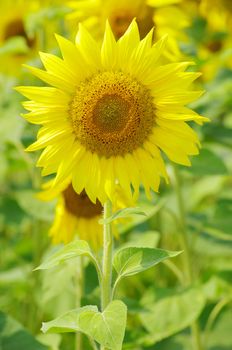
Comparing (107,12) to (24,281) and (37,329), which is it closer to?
(24,281)

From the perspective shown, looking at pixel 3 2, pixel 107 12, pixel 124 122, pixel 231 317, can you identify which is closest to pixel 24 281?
pixel 231 317

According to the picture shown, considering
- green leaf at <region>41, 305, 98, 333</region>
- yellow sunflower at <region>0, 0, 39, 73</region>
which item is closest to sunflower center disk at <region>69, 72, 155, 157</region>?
green leaf at <region>41, 305, 98, 333</region>

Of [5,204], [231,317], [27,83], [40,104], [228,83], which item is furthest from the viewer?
[27,83]

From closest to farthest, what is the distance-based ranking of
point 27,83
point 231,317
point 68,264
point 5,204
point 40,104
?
point 40,104
point 68,264
point 231,317
point 5,204
point 27,83

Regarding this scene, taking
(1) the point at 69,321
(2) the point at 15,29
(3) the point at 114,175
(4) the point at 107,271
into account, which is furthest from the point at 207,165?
(2) the point at 15,29

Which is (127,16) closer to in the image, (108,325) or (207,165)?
(207,165)

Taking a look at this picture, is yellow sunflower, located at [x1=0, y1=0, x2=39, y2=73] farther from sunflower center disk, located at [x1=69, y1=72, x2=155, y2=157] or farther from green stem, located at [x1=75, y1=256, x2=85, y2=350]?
sunflower center disk, located at [x1=69, y1=72, x2=155, y2=157]

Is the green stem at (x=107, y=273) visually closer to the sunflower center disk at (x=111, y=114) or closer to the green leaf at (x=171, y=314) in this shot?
the sunflower center disk at (x=111, y=114)
